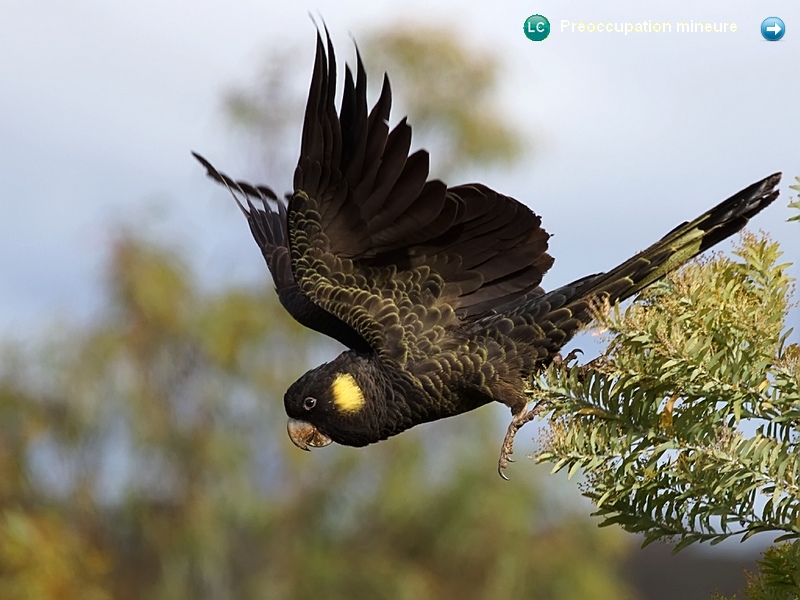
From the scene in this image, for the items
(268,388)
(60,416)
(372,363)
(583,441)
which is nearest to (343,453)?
(268,388)

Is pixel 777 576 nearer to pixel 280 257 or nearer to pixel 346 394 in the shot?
pixel 346 394

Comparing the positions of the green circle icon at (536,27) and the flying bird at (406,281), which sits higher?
the green circle icon at (536,27)

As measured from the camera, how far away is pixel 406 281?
2.34 metres

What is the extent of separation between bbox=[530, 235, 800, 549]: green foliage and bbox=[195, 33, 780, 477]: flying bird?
0.69 m

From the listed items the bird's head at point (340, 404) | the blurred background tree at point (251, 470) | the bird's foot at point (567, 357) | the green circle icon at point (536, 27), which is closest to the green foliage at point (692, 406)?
the bird's foot at point (567, 357)

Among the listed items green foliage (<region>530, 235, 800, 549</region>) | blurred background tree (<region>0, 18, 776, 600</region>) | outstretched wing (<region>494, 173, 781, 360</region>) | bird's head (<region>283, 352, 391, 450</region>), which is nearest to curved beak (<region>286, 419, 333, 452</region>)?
bird's head (<region>283, 352, 391, 450</region>)

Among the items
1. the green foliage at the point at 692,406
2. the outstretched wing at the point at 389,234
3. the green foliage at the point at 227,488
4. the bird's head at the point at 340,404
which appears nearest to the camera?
the green foliage at the point at 692,406

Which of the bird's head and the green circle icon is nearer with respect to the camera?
the bird's head

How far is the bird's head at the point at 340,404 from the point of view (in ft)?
7.89

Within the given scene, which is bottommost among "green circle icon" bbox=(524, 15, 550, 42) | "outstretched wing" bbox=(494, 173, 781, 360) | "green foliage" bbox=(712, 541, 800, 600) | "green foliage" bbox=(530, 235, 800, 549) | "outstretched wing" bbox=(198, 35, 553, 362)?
"green foliage" bbox=(712, 541, 800, 600)

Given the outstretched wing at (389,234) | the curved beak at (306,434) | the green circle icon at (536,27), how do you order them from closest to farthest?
the outstretched wing at (389,234) < the curved beak at (306,434) < the green circle icon at (536,27)

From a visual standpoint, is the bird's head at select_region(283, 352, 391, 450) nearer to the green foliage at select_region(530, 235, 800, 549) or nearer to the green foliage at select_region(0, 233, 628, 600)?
the green foliage at select_region(530, 235, 800, 549)

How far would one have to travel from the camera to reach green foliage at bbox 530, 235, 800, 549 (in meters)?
1.21

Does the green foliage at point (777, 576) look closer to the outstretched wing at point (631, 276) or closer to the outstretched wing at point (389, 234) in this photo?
the outstretched wing at point (631, 276)
